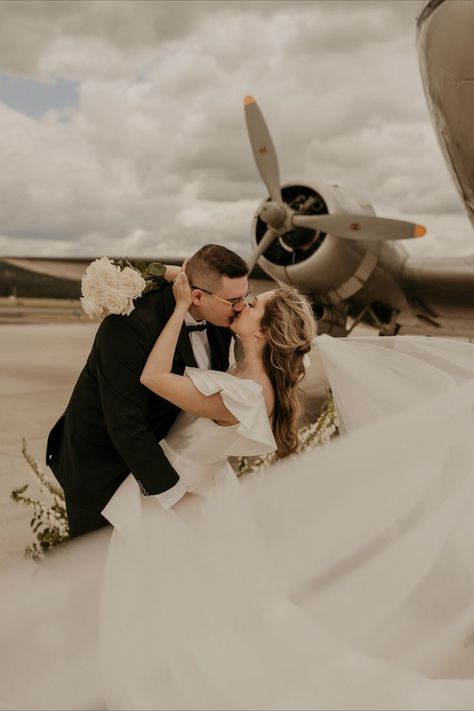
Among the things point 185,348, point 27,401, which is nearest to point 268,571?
point 185,348

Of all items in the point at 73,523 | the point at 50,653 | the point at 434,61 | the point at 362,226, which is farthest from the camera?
the point at 362,226

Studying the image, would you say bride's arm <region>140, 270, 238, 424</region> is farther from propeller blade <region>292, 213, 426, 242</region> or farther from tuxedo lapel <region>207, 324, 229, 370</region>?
propeller blade <region>292, 213, 426, 242</region>

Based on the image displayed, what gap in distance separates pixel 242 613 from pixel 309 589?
282 mm

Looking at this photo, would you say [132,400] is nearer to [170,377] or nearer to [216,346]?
[170,377]

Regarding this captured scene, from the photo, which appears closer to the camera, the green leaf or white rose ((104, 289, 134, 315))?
white rose ((104, 289, 134, 315))

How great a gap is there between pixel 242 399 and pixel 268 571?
0.59 meters

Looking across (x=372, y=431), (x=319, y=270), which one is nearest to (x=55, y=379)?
(x=319, y=270)

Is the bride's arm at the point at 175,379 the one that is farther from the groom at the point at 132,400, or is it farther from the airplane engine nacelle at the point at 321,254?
the airplane engine nacelle at the point at 321,254

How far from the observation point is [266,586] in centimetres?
236

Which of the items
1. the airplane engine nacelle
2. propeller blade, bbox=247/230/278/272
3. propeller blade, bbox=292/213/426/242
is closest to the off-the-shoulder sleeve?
propeller blade, bbox=292/213/426/242

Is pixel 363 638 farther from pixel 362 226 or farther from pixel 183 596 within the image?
pixel 362 226

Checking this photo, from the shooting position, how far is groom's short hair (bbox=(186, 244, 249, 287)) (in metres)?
2.44

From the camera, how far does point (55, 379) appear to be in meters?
14.3

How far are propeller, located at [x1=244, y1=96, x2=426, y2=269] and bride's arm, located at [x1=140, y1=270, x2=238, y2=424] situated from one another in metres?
9.43
